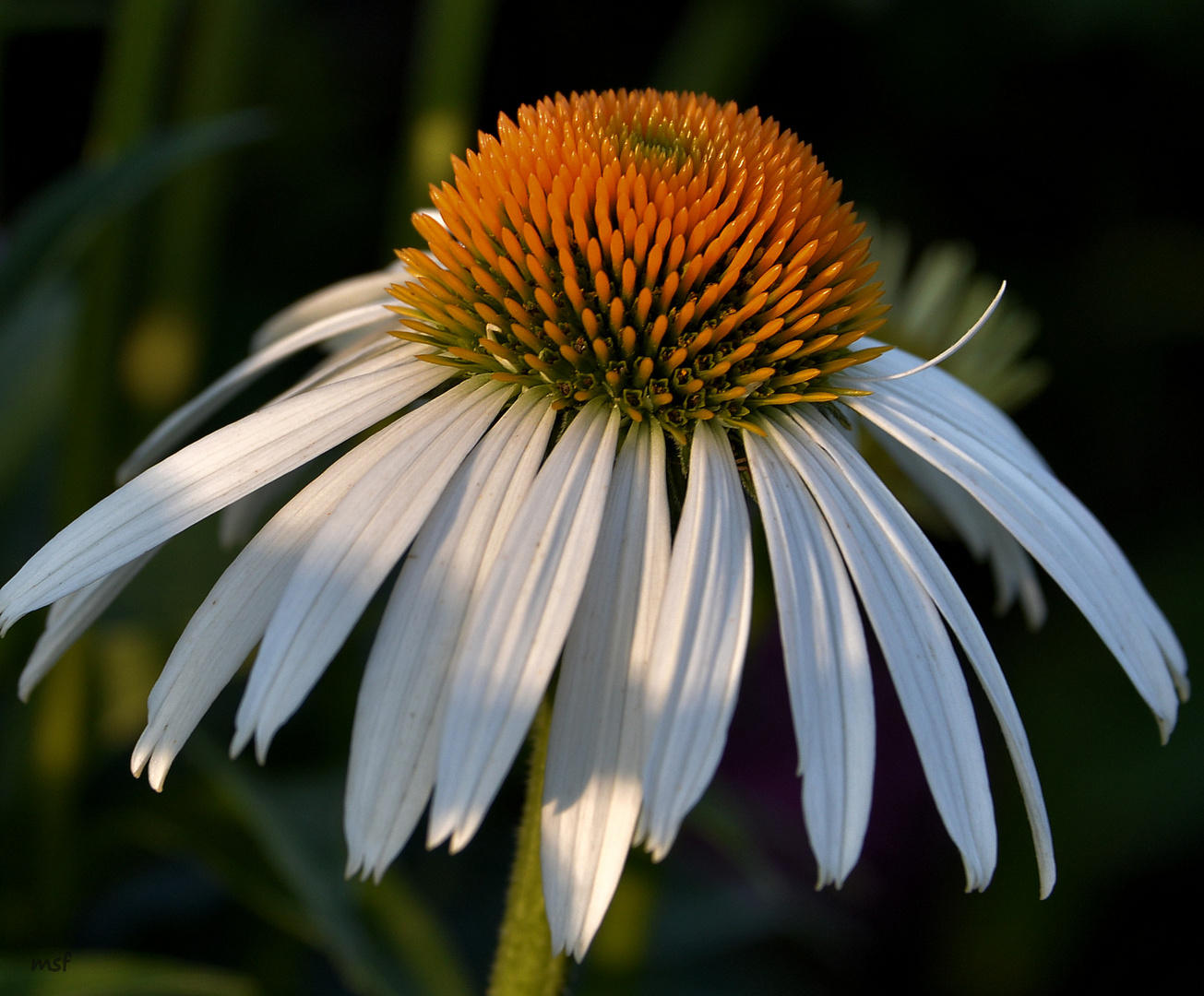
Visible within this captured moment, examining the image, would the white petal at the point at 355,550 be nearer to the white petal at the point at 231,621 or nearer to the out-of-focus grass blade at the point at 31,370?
the white petal at the point at 231,621

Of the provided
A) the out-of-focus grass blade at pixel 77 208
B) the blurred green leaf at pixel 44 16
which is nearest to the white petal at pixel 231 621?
the out-of-focus grass blade at pixel 77 208

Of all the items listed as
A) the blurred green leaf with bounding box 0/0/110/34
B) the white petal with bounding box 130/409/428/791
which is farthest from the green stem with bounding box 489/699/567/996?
the blurred green leaf with bounding box 0/0/110/34

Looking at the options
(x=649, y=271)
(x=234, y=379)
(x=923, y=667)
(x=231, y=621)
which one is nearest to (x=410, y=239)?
(x=234, y=379)

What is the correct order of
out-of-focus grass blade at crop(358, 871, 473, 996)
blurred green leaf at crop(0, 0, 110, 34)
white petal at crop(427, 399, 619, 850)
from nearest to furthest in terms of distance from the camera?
1. white petal at crop(427, 399, 619, 850)
2. out-of-focus grass blade at crop(358, 871, 473, 996)
3. blurred green leaf at crop(0, 0, 110, 34)

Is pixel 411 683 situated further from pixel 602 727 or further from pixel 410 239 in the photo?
pixel 410 239

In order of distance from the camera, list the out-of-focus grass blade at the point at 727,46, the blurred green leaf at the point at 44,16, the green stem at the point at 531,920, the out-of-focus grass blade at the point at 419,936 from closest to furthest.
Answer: the green stem at the point at 531,920 < the out-of-focus grass blade at the point at 419,936 < the blurred green leaf at the point at 44,16 < the out-of-focus grass blade at the point at 727,46

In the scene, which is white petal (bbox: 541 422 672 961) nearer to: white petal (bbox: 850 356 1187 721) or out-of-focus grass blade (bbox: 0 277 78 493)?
white petal (bbox: 850 356 1187 721)

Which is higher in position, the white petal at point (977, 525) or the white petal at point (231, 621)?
the white petal at point (977, 525)
